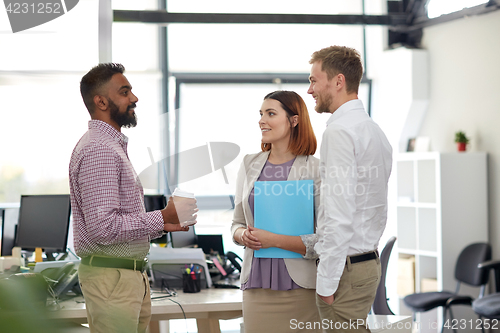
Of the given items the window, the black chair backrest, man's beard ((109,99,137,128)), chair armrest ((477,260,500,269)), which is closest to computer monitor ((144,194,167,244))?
man's beard ((109,99,137,128))

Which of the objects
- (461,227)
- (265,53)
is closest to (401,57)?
(265,53)

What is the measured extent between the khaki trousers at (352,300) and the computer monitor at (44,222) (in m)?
2.00

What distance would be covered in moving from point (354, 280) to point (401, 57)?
176 inches

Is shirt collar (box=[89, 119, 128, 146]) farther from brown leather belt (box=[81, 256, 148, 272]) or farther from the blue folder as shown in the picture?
the blue folder

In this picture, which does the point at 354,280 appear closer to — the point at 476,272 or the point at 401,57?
the point at 476,272

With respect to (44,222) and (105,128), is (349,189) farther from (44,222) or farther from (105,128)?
(44,222)

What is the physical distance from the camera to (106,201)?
4.75 feet

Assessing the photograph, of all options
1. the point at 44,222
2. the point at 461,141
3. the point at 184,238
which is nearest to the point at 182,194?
the point at 184,238

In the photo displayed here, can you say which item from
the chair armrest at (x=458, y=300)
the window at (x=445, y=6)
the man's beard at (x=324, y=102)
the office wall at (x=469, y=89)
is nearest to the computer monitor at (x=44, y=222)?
the man's beard at (x=324, y=102)

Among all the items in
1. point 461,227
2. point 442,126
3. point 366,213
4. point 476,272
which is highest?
point 442,126

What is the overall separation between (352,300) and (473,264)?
10.7ft

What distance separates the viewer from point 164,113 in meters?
5.23

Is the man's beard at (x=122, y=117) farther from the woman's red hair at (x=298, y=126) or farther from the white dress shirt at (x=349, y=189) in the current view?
the white dress shirt at (x=349, y=189)

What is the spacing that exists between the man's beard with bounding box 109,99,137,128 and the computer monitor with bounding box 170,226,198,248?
1.23 meters
